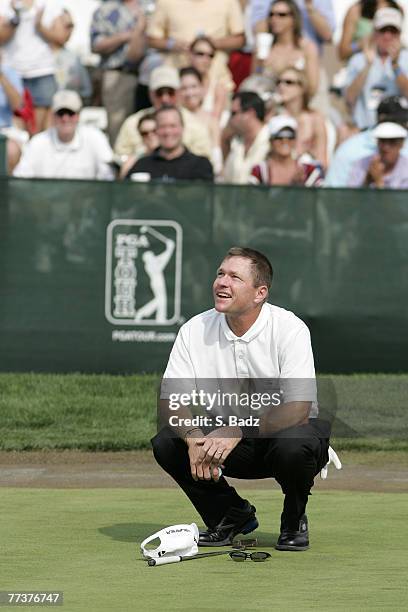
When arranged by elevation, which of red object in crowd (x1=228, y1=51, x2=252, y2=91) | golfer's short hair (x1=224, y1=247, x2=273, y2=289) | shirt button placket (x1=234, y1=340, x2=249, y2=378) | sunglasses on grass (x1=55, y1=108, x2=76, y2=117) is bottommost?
shirt button placket (x1=234, y1=340, x2=249, y2=378)

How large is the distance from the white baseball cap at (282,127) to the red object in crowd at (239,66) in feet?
6.83

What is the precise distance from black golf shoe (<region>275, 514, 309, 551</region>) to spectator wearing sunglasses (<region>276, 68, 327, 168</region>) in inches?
313

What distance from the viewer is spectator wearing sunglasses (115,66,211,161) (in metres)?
13.5

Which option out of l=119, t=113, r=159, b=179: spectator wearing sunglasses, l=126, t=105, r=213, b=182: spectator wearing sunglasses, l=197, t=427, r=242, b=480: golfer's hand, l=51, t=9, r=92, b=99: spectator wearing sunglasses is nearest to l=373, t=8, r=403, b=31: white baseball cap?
l=119, t=113, r=159, b=179: spectator wearing sunglasses

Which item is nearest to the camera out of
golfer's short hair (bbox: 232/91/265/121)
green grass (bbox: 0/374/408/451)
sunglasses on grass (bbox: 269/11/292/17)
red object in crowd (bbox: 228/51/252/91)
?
green grass (bbox: 0/374/408/451)

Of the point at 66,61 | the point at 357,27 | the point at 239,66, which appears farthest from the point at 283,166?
the point at 66,61

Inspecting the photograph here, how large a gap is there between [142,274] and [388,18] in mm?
3805

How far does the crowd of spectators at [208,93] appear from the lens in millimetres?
12891

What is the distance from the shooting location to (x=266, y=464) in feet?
20.3

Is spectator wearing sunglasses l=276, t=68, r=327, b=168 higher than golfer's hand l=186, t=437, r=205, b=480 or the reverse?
higher

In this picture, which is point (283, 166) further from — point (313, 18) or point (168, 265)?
point (313, 18)

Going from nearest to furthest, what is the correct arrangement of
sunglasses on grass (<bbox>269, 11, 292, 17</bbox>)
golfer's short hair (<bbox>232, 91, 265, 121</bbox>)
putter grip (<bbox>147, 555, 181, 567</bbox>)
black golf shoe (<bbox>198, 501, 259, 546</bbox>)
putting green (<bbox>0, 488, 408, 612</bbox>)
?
putting green (<bbox>0, 488, 408, 612</bbox>), putter grip (<bbox>147, 555, 181, 567</bbox>), black golf shoe (<bbox>198, 501, 259, 546</bbox>), golfer's short hair (<bbox>232, 91, 265, 121</bbox>), sunglasses on grass (<bbox>269, 11, 292, 17</bbox>)

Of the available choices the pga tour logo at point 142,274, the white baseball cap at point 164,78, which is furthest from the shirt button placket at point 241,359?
the white baseball cap at point 164,78

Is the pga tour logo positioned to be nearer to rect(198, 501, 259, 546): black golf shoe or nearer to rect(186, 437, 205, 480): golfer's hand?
rect(198, 501, 259, 546): black golf shoe
